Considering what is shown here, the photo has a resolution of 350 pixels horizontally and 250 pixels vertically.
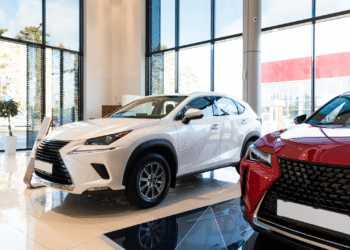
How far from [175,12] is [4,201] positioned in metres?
7.44

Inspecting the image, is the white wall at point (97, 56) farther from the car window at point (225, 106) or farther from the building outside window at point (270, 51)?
the car window at point (225, 106)

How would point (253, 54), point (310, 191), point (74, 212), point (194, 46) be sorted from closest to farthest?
point (310, 191), point (74, 212), point (253, 54), point (194, 46)

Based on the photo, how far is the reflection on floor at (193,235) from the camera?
2059 mm

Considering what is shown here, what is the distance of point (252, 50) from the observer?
5812 mm

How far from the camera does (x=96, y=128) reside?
2760mm

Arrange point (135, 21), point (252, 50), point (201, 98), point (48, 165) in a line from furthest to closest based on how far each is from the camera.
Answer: point (135, 21)
point (252, 50)
point (201, 98)
point (48, 165)

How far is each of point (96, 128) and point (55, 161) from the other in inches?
18.8

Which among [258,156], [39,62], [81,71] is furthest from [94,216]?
[81,71]

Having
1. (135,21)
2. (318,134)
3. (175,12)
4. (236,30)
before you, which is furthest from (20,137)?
(318,134)

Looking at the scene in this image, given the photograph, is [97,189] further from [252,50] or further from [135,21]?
[135,21]

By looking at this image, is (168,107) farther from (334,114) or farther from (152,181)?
(334,114)

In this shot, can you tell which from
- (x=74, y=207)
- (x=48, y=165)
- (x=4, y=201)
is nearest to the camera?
(x=48, y=165)

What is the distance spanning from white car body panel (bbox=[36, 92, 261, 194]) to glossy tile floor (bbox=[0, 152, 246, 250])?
311 mm

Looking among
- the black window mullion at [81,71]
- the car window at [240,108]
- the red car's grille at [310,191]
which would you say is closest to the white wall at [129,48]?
the black window mullion at [81,71]
